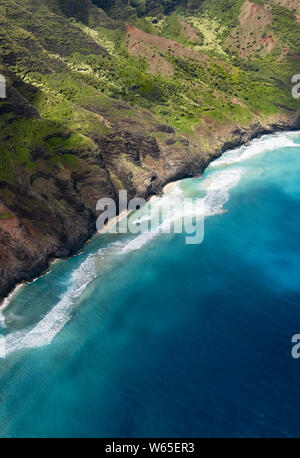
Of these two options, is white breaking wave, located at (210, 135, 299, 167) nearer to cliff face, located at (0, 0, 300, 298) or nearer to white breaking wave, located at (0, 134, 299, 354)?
white breaking wave, located at (0, 134, 299, 354)

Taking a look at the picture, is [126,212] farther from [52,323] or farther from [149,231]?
[52,323]

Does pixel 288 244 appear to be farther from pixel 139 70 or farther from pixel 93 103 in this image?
pixel 139 70

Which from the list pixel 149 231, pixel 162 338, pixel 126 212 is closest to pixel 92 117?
pixel 126 212

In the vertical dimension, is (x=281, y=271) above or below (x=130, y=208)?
below

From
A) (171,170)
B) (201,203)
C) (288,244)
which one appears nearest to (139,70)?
(171,170)

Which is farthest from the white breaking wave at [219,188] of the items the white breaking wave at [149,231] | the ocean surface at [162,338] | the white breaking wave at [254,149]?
the white breaking wave at [254,149]

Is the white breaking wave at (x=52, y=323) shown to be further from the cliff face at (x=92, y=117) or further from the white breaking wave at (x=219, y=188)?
the white breaking wave at (x=219, y=188)
